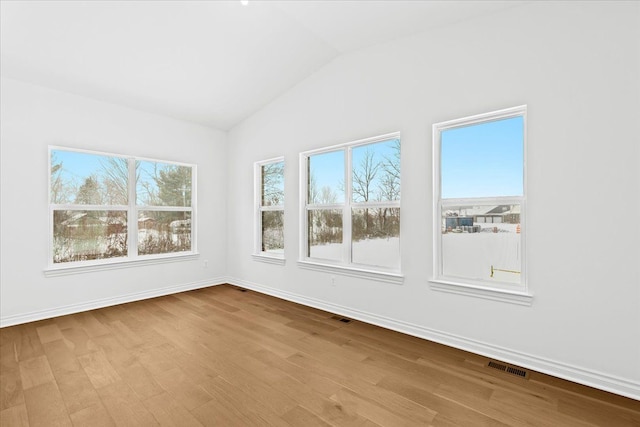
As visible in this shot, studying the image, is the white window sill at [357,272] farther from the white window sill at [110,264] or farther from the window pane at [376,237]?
the white window sill at [110,264]

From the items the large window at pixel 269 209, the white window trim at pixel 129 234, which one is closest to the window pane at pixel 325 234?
the large window at pixel 269 209

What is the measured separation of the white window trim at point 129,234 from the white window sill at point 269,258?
1.08 metres

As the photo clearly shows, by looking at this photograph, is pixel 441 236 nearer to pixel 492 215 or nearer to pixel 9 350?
pixel 492 215

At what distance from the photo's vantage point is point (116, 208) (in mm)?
4402

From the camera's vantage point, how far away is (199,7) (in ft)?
9.58

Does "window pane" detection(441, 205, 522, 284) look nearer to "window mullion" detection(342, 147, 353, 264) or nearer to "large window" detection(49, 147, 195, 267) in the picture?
"window mullion" detection(342, 147, 353, 264)

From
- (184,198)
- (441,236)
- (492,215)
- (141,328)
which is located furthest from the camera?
(184,198)

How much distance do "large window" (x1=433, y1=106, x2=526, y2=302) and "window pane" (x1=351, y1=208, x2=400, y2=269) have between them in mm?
532

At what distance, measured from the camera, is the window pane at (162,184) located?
4691 millimetres

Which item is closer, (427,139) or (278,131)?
(427,139)

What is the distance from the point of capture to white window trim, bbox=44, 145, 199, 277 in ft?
12.5

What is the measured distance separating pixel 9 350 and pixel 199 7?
374 centimetres

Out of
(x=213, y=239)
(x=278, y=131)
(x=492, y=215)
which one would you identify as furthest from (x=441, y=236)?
(x=213, y=239)

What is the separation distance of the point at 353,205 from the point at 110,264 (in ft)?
11.5
